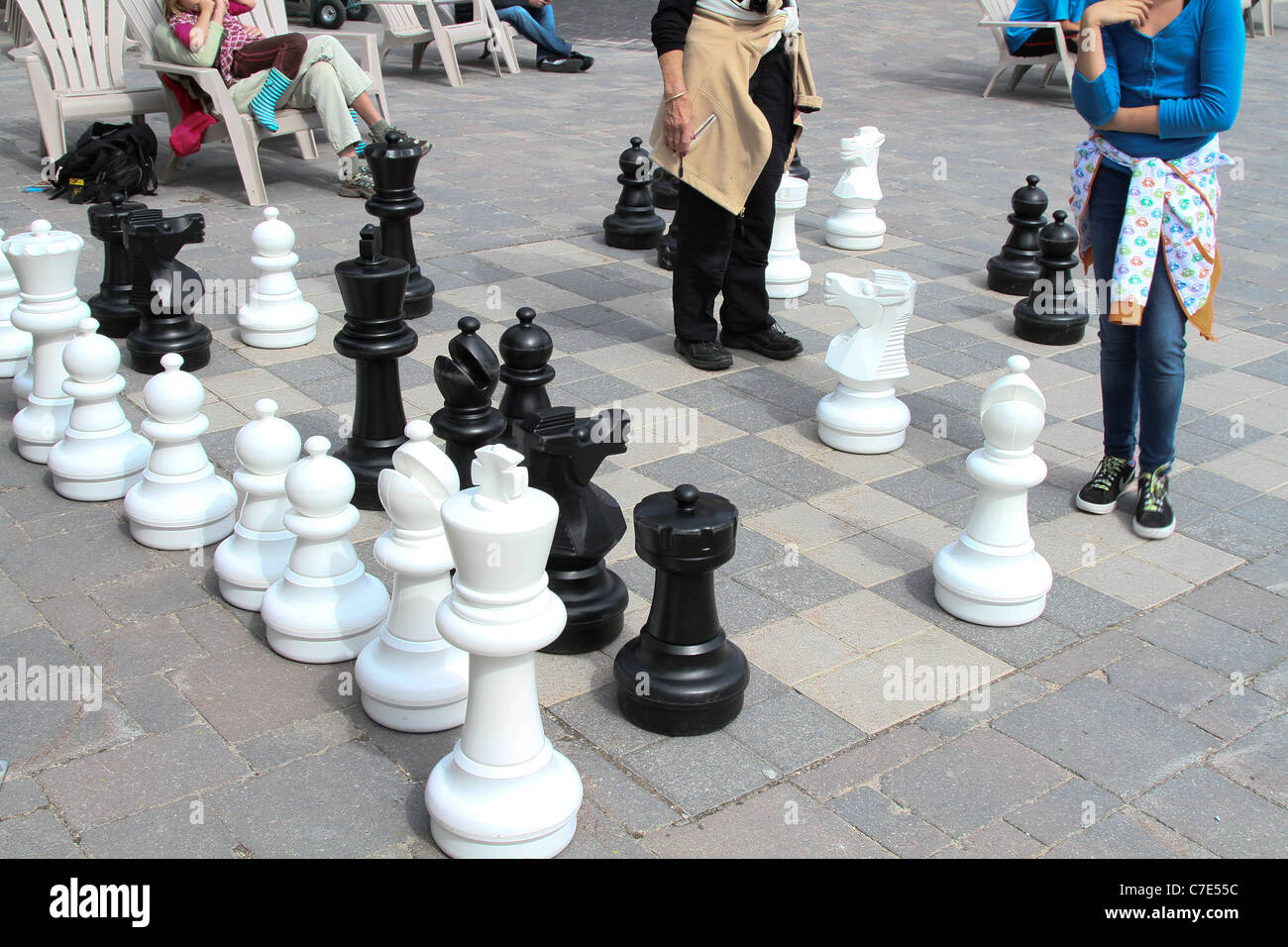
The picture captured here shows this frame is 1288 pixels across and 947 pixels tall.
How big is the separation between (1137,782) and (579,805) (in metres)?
1.19

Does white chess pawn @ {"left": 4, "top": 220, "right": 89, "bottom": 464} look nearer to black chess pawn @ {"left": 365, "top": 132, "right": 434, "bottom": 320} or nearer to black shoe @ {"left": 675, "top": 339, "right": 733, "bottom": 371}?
black chess pawn @ {"left": 365, "top": 132, "right": 434, "bottom": 320}

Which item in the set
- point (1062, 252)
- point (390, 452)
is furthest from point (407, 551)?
point (1062, 252)

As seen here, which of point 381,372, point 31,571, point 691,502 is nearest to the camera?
point 691,502

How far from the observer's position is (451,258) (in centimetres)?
623

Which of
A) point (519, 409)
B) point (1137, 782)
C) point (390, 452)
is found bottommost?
point (1137, 782)

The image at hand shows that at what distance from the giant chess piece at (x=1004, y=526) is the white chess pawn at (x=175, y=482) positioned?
2032mm

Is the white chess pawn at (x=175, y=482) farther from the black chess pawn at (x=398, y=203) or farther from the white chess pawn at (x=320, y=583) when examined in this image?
the black chess pawn at (x=398, y=203)

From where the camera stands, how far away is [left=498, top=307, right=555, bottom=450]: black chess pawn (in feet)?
10.7

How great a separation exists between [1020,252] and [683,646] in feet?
13.0

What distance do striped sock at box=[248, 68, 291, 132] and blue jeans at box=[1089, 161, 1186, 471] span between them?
5070 mm

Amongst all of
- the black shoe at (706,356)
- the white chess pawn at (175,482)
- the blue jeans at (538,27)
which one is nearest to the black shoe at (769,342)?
the black shoe at (706,356)

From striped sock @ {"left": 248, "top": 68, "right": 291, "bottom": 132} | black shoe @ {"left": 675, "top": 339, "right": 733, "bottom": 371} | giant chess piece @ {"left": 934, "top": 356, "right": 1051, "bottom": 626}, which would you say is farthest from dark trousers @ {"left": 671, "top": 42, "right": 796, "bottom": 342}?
striped sock @ {"left": 248, "top": 68, "right": 291, "bottom": 132}

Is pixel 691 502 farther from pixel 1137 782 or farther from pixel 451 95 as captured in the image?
pixel 451 95

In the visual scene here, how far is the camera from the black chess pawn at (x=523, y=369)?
327cm
